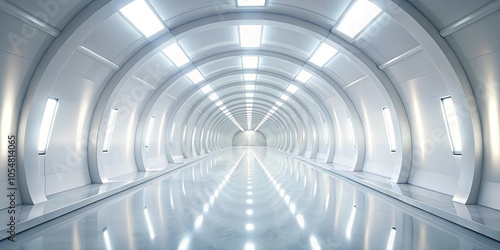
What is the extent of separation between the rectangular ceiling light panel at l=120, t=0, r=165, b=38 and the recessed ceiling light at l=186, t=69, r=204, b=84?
613 centimetres

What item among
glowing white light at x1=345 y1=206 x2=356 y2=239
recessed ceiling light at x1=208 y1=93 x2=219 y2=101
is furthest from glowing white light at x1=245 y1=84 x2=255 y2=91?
glowing white light at x1=345 y1=206 x2=356 y2=239

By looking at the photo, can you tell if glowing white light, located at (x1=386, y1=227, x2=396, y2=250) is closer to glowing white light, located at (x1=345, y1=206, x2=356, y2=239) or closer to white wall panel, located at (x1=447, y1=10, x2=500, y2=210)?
glowing white light, located at (x1=345, y1=206, x2=356, y2=239)

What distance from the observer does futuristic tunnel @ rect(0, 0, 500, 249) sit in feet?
19.1

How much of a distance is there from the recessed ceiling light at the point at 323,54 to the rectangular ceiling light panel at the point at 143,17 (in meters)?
6.09

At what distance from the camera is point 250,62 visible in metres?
16.3

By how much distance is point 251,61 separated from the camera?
52.9ft

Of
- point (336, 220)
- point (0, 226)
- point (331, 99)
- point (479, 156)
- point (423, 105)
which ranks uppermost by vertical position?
point (331, 99)

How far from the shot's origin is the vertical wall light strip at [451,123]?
886cm

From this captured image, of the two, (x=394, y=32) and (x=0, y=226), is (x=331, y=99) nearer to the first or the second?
(x=394, y=32)

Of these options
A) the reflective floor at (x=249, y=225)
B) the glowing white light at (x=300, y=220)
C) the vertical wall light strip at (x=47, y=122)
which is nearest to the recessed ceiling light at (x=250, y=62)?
the reflective floor at (x=249, y=225)

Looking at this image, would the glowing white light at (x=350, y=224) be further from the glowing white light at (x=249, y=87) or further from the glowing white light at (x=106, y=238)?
the glowing white light at (x=249, y=87)

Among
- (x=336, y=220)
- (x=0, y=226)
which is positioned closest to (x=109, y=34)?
(x=0, y=226)

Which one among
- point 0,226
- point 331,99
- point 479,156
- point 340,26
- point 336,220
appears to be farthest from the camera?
point 331,99

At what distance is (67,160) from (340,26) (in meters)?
9.64
